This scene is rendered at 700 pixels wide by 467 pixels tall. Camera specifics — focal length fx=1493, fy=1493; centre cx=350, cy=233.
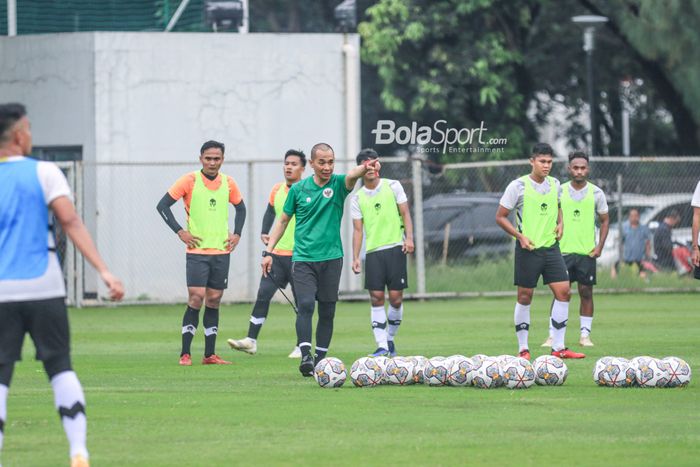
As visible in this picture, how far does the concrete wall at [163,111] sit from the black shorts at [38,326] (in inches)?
724

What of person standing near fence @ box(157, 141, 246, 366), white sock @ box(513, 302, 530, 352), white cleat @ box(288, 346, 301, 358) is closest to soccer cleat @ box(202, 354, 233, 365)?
person standing near fence @ box(157, 141, 246, 366)

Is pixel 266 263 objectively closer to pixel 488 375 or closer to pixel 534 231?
pixel 488 375

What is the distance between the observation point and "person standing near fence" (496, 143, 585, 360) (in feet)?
51.4

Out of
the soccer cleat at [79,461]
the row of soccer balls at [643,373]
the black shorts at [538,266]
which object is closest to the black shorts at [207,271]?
the black shorts at [538,266]

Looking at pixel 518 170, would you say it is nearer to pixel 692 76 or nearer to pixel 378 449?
pixel 692 76

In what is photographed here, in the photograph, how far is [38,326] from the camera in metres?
8.37

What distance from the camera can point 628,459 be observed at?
888 cm

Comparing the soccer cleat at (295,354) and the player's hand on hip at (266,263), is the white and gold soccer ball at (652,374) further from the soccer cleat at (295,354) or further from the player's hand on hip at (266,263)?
the soccer cleat at (295,354)

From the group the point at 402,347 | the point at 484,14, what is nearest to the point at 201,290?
the point at 402,347

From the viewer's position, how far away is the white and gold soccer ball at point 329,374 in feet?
42.4

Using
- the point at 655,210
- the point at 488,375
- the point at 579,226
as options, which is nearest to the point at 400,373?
the point at 488,375

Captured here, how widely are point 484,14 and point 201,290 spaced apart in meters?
28.0

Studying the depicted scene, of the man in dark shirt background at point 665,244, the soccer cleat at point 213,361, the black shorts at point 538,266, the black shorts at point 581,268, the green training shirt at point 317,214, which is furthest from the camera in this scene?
the man in dark shirt background at point 665,244

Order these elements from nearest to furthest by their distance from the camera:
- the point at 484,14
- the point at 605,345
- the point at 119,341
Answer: the point at 605,345, the point at 119,341, the point at 484,14
